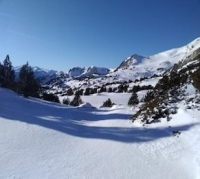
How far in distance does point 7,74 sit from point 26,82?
15.9 meters

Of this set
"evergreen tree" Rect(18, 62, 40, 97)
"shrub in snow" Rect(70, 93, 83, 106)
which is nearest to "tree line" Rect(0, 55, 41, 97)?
"evergreen tree" Rect(18, 62, 40, 97)

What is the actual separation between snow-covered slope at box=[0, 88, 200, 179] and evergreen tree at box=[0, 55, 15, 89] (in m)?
60.7

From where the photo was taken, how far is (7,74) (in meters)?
80.5

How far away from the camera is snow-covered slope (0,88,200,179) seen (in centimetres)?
1191

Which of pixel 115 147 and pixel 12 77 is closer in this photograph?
pixel 115 147

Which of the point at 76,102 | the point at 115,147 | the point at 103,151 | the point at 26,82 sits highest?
the point at 26,82

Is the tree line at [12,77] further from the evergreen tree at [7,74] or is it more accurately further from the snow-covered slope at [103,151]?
the snow-covered slope at [103,151]

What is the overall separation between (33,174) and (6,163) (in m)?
1.87

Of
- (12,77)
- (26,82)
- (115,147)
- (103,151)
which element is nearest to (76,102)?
(12,77)

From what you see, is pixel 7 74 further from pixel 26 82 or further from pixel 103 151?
pixel 103 151

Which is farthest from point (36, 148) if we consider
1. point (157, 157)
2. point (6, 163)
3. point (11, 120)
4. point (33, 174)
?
point (11, 120)

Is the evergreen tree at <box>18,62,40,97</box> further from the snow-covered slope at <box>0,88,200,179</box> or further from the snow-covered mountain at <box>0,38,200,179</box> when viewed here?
the snow-covered slope at <box>0,88,200,179</box>

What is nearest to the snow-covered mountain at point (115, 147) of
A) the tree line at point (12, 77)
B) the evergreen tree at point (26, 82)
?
the evergreen tree at point (26, 82)

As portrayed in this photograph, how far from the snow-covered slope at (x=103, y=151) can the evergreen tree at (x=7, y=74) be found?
2388 inches
